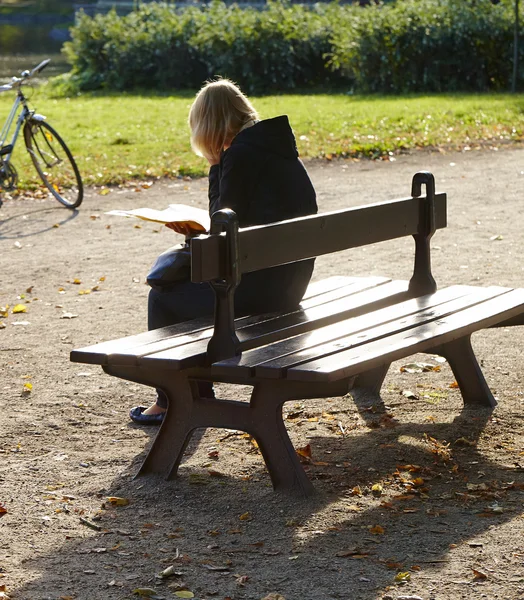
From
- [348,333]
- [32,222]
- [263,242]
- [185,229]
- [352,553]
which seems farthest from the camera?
[32,222]

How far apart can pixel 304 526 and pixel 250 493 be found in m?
0.36

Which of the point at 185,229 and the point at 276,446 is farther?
the point at 185,229

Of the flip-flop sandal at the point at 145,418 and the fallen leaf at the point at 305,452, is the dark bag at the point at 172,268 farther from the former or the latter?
the fallen leaf at the point at 305,452

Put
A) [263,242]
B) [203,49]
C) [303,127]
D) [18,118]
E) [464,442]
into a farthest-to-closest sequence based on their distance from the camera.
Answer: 1. [203,49]
2. [303,127]
3. [18,118]
4. [464,442]
5. [263,242]

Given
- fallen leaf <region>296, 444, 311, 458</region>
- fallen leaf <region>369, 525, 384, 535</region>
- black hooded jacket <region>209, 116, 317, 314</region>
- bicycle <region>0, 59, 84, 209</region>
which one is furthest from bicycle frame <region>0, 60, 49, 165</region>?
fallen leaf <region>369, 525, 384, 535</region>

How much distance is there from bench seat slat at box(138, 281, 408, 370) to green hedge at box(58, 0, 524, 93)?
55.2ft

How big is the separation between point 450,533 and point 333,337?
33.9 inches

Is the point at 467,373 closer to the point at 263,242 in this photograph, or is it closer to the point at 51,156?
the point at 263,242

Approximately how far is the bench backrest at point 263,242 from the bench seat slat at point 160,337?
26 cm

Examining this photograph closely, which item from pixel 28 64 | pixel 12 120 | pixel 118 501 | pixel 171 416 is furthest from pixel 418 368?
pixel 28 64

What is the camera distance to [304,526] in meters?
3.52

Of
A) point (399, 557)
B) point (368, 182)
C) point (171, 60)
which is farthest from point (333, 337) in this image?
point (171, 60)

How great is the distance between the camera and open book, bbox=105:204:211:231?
164 inches

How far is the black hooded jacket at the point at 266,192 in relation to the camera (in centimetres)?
417
